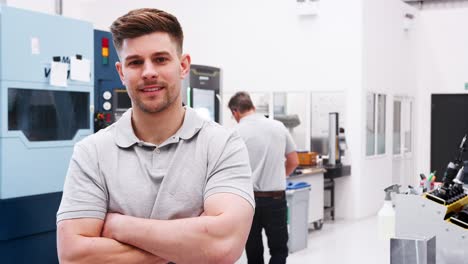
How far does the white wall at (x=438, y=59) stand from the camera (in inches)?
417

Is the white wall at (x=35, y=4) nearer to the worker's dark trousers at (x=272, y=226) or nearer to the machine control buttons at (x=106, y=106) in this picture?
the machine control buttons at (x=106, y=106)

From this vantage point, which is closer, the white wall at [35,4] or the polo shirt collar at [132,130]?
the polo shirt collar at [132,130]

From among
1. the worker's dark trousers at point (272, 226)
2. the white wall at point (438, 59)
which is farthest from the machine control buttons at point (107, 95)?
the white wall at point (438, 59)

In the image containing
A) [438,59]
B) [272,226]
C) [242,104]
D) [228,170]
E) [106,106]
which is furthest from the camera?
[438,59]

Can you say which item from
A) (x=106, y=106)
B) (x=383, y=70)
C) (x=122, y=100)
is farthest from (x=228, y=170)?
(x=383, y=70)

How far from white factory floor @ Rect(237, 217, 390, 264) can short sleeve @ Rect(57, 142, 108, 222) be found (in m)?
4.29

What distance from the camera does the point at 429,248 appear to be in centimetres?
215

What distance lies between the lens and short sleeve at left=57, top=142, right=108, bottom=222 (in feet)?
5.32

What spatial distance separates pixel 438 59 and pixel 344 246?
5138 millimetres

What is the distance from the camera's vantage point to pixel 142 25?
1.64m

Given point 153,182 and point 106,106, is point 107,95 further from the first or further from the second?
point 153,182

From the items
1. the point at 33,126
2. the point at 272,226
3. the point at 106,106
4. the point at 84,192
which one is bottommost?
the point at 272,226

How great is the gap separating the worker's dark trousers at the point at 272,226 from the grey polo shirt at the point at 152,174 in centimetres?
291

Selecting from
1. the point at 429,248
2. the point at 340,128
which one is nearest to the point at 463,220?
the point at 429,248
